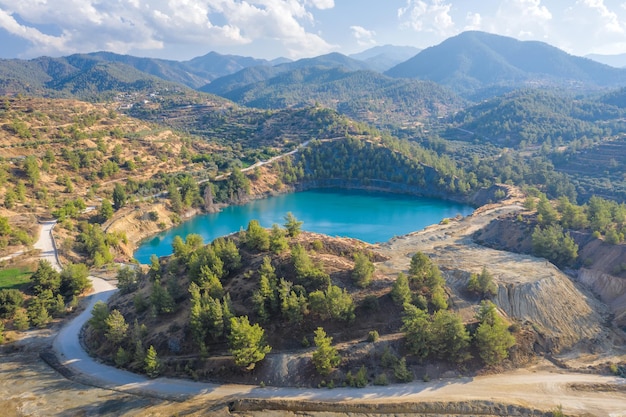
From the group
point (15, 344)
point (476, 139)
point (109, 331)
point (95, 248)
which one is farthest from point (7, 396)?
point (476, 139)

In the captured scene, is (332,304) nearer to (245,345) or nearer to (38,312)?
(245,345)

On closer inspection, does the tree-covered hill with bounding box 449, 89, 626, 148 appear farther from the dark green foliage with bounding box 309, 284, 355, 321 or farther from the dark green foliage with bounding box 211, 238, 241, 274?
the dark green foliage with bounding box 211, 238, 241, 274

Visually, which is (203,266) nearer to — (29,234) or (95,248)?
(95,248)

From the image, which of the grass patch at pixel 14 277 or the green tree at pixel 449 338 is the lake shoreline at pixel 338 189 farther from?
the green tree at pixel 449 338

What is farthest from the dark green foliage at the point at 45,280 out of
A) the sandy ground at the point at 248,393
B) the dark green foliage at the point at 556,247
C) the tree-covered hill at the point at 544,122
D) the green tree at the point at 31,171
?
the tree-covered hill at the point at 544,122

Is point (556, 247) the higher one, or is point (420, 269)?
point (420, 269)

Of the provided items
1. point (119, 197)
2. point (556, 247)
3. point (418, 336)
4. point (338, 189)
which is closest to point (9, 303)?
point (119, 197)
